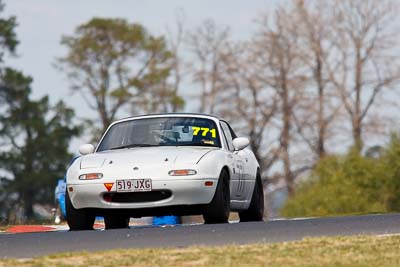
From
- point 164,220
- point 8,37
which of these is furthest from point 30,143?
point 164,220

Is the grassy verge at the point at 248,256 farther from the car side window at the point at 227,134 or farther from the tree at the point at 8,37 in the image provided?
the tree at the point at 8,37

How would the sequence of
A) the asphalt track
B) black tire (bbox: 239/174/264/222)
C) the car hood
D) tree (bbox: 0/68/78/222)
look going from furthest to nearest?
1. tree (bbox: 0/68/78/222)
2. black tire (bbox: 239/174/264/222)
3. the car hood
4. the asphalt track

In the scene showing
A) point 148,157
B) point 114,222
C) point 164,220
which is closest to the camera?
point 148,157

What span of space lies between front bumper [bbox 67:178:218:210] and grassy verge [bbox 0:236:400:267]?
394cm

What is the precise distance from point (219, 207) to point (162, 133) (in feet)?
4.93

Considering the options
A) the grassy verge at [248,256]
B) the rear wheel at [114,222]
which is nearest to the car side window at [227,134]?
the rear wheel at [114,222]

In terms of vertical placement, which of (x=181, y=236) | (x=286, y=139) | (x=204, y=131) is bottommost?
(x=286, y=139)

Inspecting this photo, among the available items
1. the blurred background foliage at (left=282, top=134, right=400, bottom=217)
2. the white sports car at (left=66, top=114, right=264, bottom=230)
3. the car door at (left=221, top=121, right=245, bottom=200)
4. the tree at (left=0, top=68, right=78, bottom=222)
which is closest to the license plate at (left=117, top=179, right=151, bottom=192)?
the white sports car at (left=66, top=114, right=264, bottom=230)

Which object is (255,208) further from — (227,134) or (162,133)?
(162,133)

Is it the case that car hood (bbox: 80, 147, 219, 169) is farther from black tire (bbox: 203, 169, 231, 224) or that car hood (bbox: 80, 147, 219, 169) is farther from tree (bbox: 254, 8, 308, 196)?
tree (bbox: 254, 8, 308, 196)

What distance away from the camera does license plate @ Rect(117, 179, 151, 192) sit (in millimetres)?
14266

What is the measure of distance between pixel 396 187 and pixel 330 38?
15.5 m

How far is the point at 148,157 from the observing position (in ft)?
48.0

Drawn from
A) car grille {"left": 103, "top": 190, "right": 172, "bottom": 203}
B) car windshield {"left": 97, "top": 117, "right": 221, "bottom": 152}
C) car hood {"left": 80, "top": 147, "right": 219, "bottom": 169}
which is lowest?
car grille {"left": 103, "top": 190, "right": 172, "bottom": 203}
